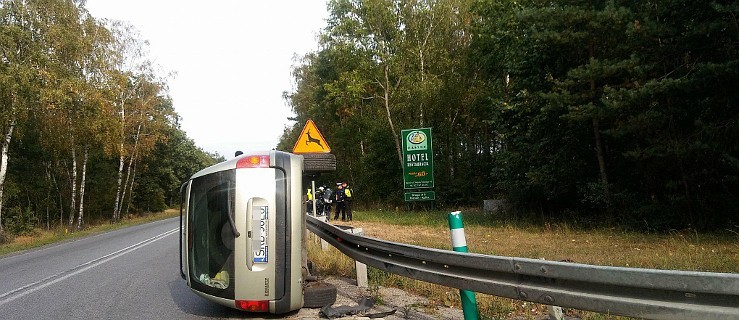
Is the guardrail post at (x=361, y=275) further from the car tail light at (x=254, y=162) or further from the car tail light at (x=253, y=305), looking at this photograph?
the car tail light at (x=254, y=162)

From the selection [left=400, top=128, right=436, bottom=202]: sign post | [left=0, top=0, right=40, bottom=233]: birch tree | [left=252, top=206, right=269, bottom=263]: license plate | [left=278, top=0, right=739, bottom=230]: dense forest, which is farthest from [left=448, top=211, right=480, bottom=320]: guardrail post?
[left=0, top=0, right=40, bottom=233]: birch tree

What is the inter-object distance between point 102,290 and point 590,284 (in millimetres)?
6809

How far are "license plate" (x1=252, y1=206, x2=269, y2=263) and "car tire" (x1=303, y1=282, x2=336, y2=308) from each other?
34.1 inches

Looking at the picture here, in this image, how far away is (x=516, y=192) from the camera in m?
22.8

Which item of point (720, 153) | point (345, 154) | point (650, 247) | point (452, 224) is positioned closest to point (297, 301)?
point (452, 224)

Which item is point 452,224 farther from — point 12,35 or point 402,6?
point 402,6

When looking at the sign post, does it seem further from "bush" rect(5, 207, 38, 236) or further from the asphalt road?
"bush" rect(5, 207, 38, 236)

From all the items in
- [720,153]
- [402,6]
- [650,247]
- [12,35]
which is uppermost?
[402,6]

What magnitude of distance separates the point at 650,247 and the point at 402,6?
2550 cm

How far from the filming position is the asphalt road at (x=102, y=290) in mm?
6352

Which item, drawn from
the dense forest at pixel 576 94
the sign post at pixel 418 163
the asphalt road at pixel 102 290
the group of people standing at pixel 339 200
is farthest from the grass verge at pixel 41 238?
the dense forest at pixel 576 94

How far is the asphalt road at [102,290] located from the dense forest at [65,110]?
1473 centimetres

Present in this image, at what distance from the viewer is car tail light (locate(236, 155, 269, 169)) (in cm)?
555

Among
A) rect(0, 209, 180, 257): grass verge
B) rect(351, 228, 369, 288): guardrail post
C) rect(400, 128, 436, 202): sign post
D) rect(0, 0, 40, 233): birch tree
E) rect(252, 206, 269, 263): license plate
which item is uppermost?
rect(0, 0, 40, 233): birch tree
